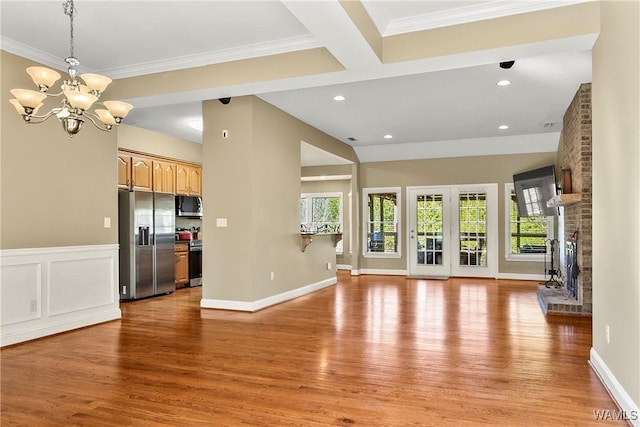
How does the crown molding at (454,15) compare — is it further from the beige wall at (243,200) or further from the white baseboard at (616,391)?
the white baseboard at (616,391)

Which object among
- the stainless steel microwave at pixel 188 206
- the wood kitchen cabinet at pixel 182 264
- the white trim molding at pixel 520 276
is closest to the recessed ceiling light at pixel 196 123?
the stainless steel microwave at pixel 188 206

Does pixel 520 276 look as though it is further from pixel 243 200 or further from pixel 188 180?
pixel 188 180

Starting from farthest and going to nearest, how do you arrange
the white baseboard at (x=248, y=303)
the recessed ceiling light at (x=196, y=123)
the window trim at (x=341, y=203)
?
the window trim at (x=341, y=203)
the recessed ceiling light at (x=196, y=123)
the white baseboard at (x=248, y=303)

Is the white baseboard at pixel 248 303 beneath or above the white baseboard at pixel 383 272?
above

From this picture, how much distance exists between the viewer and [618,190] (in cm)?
287

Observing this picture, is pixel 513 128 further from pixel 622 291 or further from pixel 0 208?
pixel 0 208

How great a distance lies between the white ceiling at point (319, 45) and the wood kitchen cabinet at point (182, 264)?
82.8 inches

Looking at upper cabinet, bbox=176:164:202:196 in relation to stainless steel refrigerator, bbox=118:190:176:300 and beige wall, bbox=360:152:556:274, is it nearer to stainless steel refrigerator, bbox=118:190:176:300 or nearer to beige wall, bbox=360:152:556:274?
stainless steel refrigerator, bbox=118:190:176:300

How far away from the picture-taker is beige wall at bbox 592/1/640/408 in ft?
8.27

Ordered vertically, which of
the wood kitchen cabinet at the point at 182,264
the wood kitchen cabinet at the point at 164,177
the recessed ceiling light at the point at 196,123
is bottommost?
the wood kitchen cabinet at the point at 182,264

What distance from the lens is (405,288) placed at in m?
8.04

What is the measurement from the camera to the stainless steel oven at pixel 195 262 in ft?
26.9

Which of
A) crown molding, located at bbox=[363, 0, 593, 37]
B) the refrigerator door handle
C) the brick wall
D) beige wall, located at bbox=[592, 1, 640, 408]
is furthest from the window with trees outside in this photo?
beige wall, located at bbox=[592, 1, 640, 408]

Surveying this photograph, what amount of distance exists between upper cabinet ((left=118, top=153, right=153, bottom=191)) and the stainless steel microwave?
78cm
